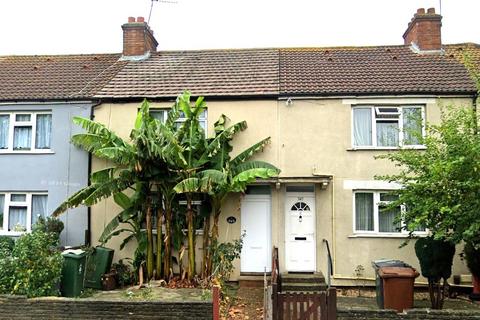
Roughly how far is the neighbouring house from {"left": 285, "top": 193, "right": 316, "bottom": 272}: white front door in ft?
20.2

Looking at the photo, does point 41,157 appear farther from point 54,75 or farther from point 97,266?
point 97,266

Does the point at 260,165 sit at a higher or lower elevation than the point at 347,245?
higher

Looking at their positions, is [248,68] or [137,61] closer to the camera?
[248,68]

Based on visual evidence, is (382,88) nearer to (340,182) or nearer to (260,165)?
(340,182)

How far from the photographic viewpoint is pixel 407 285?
10.3m

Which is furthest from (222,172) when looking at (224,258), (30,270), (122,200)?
(30,270)

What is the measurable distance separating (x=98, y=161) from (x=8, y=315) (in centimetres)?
554

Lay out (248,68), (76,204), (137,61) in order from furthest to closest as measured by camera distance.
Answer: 1. (137,61)
2. (248,68)
3. (76,204)

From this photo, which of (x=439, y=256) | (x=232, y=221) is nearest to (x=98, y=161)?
(x=232, y=221)

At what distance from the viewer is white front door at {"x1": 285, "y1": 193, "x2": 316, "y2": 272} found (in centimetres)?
1370

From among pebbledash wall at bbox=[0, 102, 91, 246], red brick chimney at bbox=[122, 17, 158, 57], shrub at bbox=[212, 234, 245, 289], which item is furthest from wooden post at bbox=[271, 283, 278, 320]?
red brick chimney at bbox=[122, 17, 158, 57]

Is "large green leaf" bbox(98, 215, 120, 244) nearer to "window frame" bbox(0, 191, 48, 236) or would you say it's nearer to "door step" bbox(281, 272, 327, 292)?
"window frame" bbox(0, 191, 48, 236)

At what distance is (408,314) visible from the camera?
29.8 ft

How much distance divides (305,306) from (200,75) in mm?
9818
